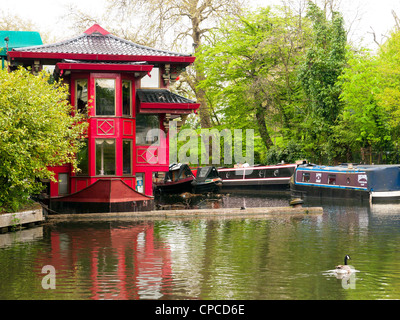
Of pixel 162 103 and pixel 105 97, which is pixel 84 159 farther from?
pixel 162 103

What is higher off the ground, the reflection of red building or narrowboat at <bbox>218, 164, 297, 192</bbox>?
narrowboat at <bbox>218, 164, 297, 192</bbox>

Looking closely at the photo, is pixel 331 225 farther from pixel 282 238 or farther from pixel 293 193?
pixel 293 193

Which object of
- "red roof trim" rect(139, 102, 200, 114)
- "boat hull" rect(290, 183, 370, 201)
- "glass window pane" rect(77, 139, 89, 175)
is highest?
"red roof trim" rect(139, 102, 200, 114)

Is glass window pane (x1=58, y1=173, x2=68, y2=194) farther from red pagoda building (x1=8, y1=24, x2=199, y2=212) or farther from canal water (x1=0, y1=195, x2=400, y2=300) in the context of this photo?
canal water (x1=0, y1=195, x2=400, y2=300)

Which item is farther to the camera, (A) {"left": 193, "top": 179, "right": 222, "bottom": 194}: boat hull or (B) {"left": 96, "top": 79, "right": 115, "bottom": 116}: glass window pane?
(A) {"left": 193, "top": 179, "right": 222, "bottom": 194}: boat hull

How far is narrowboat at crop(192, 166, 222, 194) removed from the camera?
51594mm

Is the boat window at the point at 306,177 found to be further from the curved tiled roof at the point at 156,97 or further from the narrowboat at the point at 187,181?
the curved tiled roof at the point at 156,97

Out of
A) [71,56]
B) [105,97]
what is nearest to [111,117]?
[105,97]

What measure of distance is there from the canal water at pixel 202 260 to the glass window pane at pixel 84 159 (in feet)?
13.7

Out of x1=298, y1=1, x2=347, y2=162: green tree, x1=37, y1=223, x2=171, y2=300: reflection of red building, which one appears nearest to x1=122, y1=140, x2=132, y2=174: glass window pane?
x1=37, y1=223, x2=171, y2=300: reflection of red building

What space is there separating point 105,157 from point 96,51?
5.52 metres

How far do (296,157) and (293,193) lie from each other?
20.9ft

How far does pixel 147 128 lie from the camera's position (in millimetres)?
31672

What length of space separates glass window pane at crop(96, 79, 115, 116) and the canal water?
6250 millimetres
